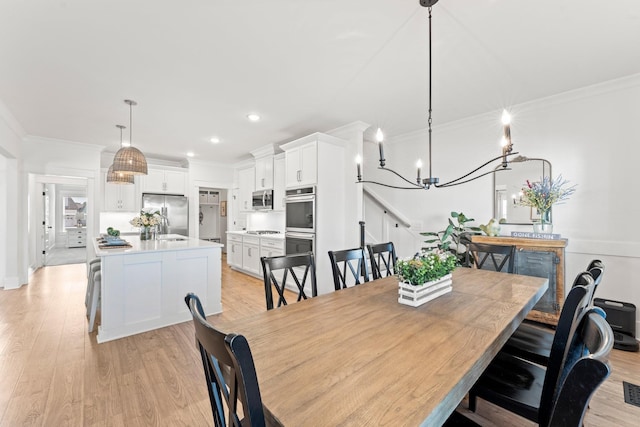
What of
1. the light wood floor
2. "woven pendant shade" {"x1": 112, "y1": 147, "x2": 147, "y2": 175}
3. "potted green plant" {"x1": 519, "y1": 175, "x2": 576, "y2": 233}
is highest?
"woven pendant shade" {"x1": 112, "y1": 147, "x2": 147, "y2": 175}

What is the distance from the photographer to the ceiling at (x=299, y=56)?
1.92 m

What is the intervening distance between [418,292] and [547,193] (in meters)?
2.62

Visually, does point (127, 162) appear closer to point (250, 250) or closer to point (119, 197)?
point (250, 250)

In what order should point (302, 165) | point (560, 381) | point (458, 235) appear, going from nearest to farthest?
point (560, 381) → point (458, 235) → point (302, 165)

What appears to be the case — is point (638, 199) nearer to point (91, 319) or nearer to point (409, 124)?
point (409, 124)

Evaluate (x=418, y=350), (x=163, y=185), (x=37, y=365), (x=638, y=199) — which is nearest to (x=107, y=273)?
(x=37, y=365)

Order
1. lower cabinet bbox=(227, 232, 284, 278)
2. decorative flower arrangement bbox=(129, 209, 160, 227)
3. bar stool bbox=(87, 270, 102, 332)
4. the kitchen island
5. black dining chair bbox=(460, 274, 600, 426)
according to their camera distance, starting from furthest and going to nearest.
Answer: lower cabinet bbox=(227, 232, 284, 278)
decorative flower arrangement bbox=(129, 209, 160, 227)
bar stool bbox=(87, 270, 102, 332)
the kitchen island
black dining chair bbox=(460, 274, 600, 426)

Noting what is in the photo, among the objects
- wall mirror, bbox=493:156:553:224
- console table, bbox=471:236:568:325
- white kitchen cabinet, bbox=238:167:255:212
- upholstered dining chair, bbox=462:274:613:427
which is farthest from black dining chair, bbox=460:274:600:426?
white kitchen cabinet, bbox=238:167:255:212

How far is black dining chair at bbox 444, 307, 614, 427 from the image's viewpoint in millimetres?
544

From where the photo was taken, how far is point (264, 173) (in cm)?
566

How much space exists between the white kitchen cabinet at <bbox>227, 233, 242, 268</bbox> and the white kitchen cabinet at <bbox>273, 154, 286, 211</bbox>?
4.34 feet

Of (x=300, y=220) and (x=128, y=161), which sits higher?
(x=128, y=161)

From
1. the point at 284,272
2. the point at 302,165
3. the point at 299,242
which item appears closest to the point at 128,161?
the point at 302,165

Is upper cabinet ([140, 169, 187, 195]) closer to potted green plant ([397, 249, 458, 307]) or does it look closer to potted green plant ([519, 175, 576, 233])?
potted green plant ([397, 249, 458, 307])
